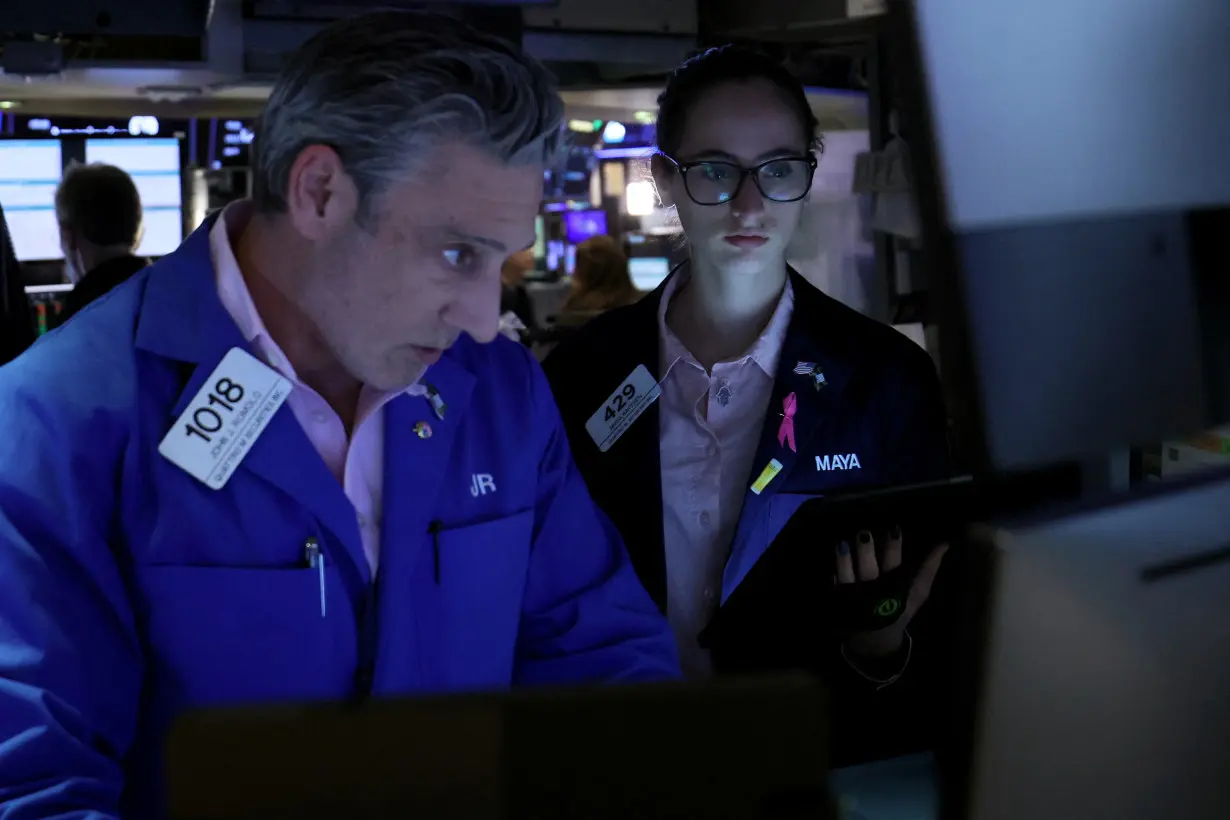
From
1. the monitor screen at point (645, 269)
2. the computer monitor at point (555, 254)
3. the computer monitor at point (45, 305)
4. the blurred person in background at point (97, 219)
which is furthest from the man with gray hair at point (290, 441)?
the computer monitor at point (555, 254)

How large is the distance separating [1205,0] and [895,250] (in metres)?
2.19

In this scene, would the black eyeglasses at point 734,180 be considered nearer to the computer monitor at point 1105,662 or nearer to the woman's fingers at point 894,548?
the woman's fingers at point 894,548

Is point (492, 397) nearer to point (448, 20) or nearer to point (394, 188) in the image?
point (394, 188)

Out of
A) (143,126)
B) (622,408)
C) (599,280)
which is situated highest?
(143,126)

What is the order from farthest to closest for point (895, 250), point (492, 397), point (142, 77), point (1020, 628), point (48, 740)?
1. point (142, 77)
2. point (895, 250)
3. point (492, 397)
4. point (48, 740)
5. point (1020, 628)

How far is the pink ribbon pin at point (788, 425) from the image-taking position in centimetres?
170

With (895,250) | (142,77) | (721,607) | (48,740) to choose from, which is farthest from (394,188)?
(142,77)

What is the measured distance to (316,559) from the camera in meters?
1.20

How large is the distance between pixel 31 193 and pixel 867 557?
669cm

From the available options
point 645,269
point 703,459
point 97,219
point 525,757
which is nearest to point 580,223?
point 645,269

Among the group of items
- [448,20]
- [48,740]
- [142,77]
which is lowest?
[48,740]

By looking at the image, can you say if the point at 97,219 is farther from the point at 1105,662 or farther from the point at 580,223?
the point at 580,223

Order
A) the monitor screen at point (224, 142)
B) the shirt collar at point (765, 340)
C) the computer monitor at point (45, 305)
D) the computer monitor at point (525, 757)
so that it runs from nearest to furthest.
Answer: the computer monitor at point (525, 757) < the shirt collar at point (765, 340) < the computer monitor at point (45, 305) < the monitor screen at point (224, 142)

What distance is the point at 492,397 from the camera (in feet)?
4.70
